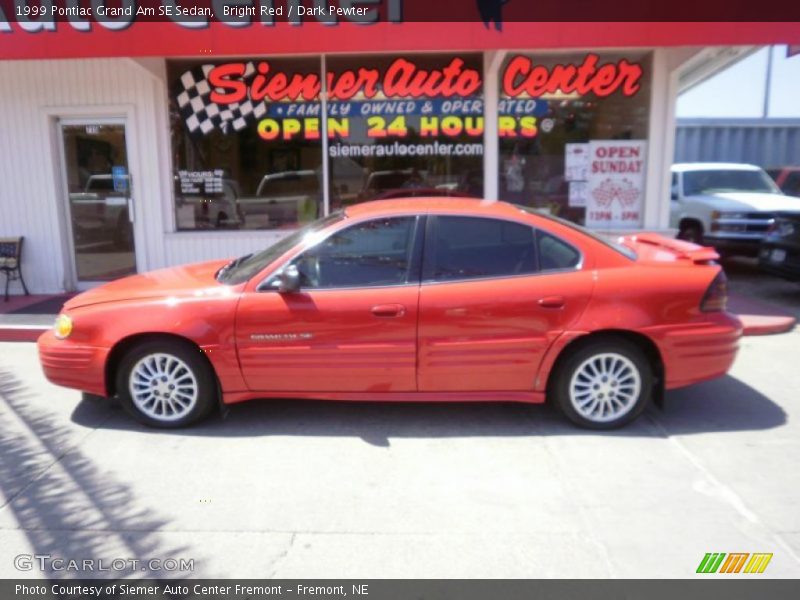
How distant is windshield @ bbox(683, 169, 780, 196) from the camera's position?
11.7 meters

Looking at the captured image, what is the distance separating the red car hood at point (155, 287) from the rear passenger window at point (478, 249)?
1569mm

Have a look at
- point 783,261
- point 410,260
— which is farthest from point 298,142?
point 783,261

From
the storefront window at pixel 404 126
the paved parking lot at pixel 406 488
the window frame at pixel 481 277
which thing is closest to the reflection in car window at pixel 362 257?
the window frame at pixel 481 277

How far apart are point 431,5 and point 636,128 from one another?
3.22 metres

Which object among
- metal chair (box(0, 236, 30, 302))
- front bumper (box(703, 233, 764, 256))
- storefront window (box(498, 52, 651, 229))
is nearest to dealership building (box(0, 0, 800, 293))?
storefront window (box(498, 52, 651, 229))

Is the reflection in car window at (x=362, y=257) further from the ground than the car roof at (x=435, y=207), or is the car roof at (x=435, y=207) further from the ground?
the car roof at (x=435, y=207)

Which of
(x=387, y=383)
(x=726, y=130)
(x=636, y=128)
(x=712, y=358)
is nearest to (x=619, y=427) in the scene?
(x=712, y=358)

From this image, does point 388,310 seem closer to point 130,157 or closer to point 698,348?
point 698,348

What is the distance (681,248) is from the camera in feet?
16.5

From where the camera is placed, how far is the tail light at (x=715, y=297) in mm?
4453

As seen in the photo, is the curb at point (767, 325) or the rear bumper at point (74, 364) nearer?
the rear bumper at point (74, 364)

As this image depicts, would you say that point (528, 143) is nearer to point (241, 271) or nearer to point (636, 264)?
point (636, 264)

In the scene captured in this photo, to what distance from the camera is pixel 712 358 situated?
4.50 meters

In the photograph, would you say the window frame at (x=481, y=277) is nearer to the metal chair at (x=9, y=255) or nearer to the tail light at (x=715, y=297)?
the tail light at (x=715, y=297)
